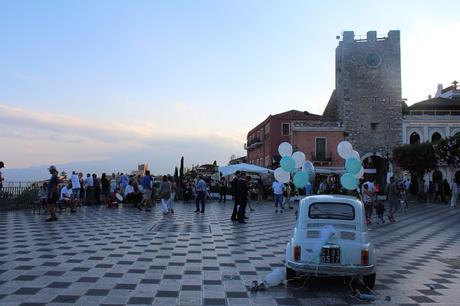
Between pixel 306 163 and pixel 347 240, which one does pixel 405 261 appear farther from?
pixel 306 163

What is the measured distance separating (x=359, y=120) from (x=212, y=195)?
23.7m

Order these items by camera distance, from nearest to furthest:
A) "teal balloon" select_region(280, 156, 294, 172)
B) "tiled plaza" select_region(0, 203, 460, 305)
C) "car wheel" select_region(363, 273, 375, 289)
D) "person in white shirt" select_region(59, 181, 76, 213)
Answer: "tiled plaza" select_region(0, 203, 460, 305) → "car wheel" select_region(363, 273, 375, 289) → "teal balloon" select_region(280, 156, 294, 172) → "person in white shirt" select_region(59, 181, 76, 213)

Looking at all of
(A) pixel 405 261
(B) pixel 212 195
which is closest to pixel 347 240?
(A) pixel 405 261

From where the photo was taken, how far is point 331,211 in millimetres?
7781

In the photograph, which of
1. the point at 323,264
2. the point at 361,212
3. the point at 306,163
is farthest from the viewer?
the point at 306,163

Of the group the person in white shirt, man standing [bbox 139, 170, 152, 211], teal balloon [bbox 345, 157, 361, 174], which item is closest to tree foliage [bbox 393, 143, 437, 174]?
man standing [bbox 139, 170, 152, 211]

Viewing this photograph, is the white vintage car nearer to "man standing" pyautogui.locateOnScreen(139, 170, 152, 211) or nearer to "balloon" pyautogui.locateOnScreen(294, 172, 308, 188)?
"balloon" pyautogui.locateOnScreen(294, 172, 308, 188)

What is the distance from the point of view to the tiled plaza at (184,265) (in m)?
6.45

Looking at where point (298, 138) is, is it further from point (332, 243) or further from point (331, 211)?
point (332, 243)

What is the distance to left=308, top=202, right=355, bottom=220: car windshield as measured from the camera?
7712 mm

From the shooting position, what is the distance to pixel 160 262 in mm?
8828

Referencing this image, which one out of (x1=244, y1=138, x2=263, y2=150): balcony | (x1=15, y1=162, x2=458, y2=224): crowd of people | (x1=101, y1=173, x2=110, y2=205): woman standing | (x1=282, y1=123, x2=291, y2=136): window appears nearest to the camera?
(x1=15, y1=162, x2=458, y2=224): crowd of people

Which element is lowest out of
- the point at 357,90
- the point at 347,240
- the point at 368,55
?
the point at 347,240

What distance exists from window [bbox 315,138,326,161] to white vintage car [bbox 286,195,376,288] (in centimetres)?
4010
